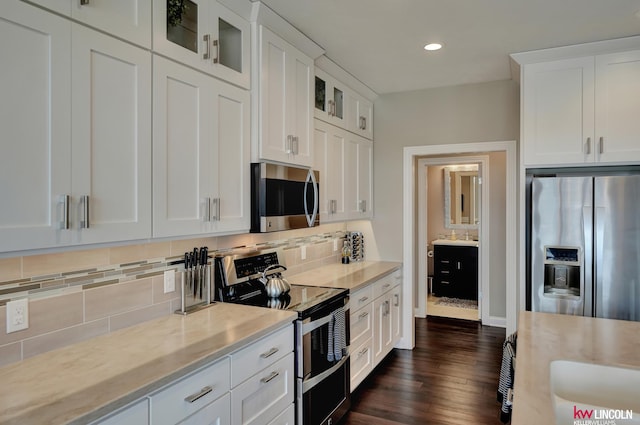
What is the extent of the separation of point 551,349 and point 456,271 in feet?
15.5

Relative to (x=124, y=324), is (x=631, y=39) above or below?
above

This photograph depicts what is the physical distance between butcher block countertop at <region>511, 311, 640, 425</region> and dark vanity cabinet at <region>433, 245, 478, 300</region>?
158 inches

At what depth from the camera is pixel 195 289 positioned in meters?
2.30

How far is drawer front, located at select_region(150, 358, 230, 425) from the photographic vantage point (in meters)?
1.43

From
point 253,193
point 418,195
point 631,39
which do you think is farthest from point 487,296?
point 253,193

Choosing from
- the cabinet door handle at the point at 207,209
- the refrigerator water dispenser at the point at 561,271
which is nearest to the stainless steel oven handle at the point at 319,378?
the cabinet door handle at the point at 207,209

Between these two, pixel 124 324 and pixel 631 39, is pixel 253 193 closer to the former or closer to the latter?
pixel 124 324

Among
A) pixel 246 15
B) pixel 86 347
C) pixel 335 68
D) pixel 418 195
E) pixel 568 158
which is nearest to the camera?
pixel 86 347

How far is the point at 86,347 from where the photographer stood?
169 centimetres

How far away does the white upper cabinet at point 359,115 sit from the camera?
12.7 feet

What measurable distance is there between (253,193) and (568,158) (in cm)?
235

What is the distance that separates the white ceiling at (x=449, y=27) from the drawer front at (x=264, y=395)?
6.52 feet

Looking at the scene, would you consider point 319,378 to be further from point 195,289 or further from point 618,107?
point 618,107

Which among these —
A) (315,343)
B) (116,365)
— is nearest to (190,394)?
(116,365)
